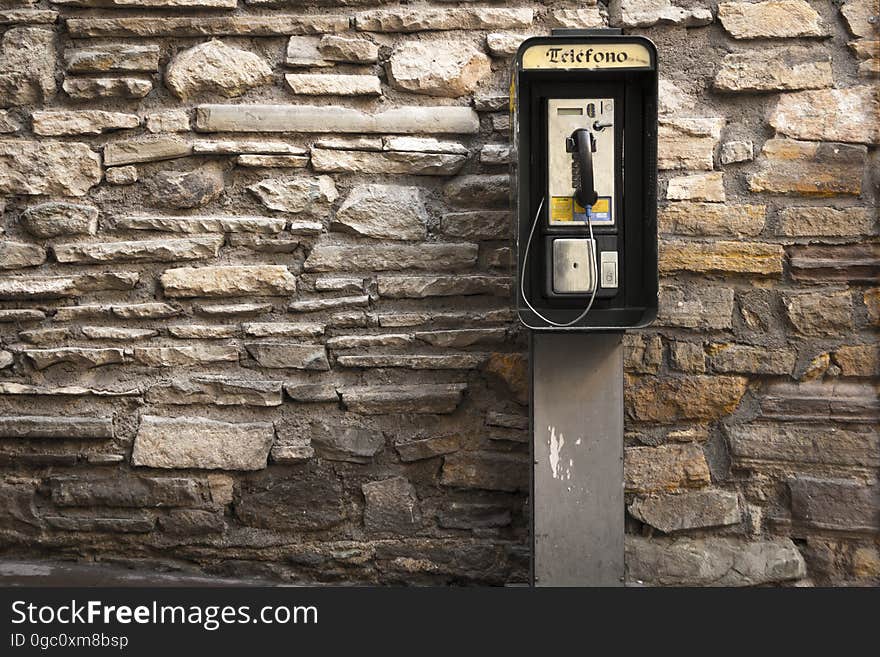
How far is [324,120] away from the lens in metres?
2.95

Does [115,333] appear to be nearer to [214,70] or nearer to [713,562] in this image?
[214,70]

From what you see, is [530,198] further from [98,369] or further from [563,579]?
[98,369]

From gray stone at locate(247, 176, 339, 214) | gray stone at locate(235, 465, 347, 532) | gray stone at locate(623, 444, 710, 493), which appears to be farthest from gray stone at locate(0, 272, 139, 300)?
gray stone at locate(623, 444, 710, 493)

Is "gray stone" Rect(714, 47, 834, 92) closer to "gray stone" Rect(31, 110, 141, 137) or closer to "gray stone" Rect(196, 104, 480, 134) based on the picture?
"gray stone" Rect(196, 104, 480, 134)

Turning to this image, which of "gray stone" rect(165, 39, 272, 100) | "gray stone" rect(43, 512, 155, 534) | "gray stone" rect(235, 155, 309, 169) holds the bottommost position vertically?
"gray stone" rect(43, 512, 155, 534)

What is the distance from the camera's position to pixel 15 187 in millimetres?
2975

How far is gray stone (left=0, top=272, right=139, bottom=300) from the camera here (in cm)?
295

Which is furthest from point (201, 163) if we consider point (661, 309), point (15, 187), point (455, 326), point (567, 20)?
point (661, 309)

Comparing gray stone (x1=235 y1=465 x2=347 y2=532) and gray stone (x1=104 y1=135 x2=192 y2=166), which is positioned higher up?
gray stone (x1=104 y1=135 x2=192 y2=166)

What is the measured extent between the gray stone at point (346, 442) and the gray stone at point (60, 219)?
112 centimetres

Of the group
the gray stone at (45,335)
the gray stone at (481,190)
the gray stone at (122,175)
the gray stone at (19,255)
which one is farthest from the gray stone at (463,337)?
the gray stone at (19,255)

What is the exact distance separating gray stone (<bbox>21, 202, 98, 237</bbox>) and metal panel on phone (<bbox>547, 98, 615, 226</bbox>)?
1.70 meters

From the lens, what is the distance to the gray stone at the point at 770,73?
9.59 ft

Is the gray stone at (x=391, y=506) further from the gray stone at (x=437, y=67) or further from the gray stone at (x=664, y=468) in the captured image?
the gray stone at (x=437, y=67)
